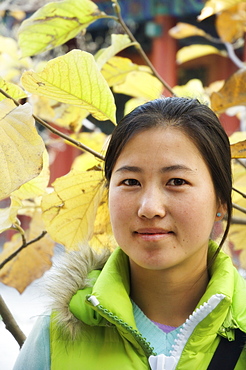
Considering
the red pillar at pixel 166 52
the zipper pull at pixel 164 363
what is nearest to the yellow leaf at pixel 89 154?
the zipper pull at pixel 164 363

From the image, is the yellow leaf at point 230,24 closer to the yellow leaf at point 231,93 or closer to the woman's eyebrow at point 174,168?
the yellow leaf at point 231,93

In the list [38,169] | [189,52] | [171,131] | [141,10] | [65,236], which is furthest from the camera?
[141,10]

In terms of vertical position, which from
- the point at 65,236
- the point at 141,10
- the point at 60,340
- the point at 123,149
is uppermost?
the point at 141,10

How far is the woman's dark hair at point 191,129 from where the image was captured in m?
0.85

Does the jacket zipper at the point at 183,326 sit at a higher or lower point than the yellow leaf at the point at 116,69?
lower

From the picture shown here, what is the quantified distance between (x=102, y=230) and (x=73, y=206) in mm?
87

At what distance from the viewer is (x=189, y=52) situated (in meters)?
2.32

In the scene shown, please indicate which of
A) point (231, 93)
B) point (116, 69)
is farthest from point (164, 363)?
point (116, 69)

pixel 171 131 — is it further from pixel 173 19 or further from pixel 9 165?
pixel 173 19

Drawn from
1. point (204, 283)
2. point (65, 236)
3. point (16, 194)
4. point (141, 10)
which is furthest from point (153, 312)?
point (141, 10)

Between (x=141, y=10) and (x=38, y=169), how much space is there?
473 cm

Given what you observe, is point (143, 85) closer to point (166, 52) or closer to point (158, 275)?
point (158, 275)

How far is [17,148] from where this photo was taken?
708 mm

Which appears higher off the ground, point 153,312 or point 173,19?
point 173,19
